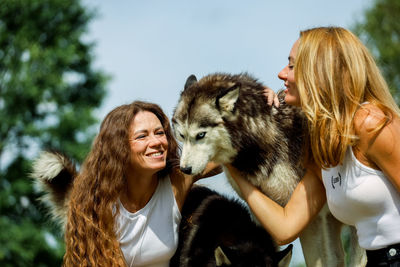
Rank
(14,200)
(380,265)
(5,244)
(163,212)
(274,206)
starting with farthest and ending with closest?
1. (14,200)
2. (5,244)
3. (163,212)
4. (274,206)
5. (380,265)

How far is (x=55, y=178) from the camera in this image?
4.42m

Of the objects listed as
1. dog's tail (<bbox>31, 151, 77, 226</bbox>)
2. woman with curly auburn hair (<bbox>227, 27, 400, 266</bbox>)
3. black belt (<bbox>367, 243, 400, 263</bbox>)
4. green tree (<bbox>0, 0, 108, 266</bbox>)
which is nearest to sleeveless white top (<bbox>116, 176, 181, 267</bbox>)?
dog's tail (<bbox>31, 151, 77, 226</bbox>)

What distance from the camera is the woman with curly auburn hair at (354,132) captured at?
8.57 feet

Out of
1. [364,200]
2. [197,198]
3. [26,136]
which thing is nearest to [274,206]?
[364,200]

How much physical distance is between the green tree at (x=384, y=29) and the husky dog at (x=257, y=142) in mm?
14459

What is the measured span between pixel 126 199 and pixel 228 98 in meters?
1.18

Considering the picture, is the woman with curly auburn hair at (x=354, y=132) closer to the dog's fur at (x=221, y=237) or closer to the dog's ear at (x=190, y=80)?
the dog's fur at (x=221, y=237)

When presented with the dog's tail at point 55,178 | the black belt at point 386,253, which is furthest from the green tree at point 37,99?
the black belt at point 386,253

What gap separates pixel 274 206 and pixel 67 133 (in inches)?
492

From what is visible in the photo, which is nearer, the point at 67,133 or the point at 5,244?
the point at 5,244

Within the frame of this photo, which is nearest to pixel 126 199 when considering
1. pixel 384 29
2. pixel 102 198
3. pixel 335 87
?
pixel 102 198

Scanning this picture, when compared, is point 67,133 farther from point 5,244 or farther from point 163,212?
point 163,212

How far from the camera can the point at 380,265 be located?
263 centimetres

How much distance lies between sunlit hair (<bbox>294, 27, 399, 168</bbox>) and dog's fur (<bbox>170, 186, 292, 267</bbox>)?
1.28 meters
